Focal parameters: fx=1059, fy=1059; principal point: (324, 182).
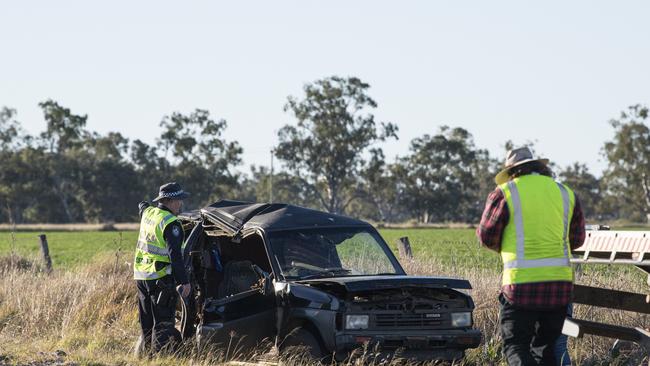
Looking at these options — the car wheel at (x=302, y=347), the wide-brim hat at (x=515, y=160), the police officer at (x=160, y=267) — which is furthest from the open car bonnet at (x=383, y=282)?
the wide-brim hat at (x=515, y=160)

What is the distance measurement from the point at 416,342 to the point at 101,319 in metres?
5.40

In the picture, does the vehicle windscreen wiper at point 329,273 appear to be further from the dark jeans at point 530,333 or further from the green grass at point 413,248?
the green grass at point 413,248

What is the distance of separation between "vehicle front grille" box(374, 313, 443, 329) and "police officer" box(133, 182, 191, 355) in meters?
2.20

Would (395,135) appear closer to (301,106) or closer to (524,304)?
(301,106)

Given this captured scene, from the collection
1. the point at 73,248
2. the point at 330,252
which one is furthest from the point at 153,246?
the point at 73,248

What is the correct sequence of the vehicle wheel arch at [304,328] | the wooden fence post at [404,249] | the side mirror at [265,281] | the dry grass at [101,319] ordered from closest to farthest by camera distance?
1. the vehicle wheel arch at [304,328]
2. the side mirror at [265,281]
3. the dry grass at [101,319]
4. the wooden fence post at [404,249]

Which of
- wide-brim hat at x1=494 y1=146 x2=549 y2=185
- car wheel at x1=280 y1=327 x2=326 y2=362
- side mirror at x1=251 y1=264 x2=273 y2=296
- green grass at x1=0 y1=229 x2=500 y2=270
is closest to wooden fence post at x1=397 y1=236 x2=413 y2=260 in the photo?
green grass at x1=0 y1=229 x2=500 y2=270

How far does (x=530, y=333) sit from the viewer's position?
718 centimetres

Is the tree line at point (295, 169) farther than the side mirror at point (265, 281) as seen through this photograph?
Yes

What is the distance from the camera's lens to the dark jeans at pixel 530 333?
7109mm

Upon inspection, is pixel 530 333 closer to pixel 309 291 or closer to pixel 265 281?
pixel 309 291

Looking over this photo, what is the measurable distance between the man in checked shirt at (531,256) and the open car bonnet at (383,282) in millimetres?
2116

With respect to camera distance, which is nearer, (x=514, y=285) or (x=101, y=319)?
(x=514, y=285)

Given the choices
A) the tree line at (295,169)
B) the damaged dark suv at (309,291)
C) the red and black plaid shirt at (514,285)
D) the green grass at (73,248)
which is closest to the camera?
the red and black plaid shirt at (514,285)
